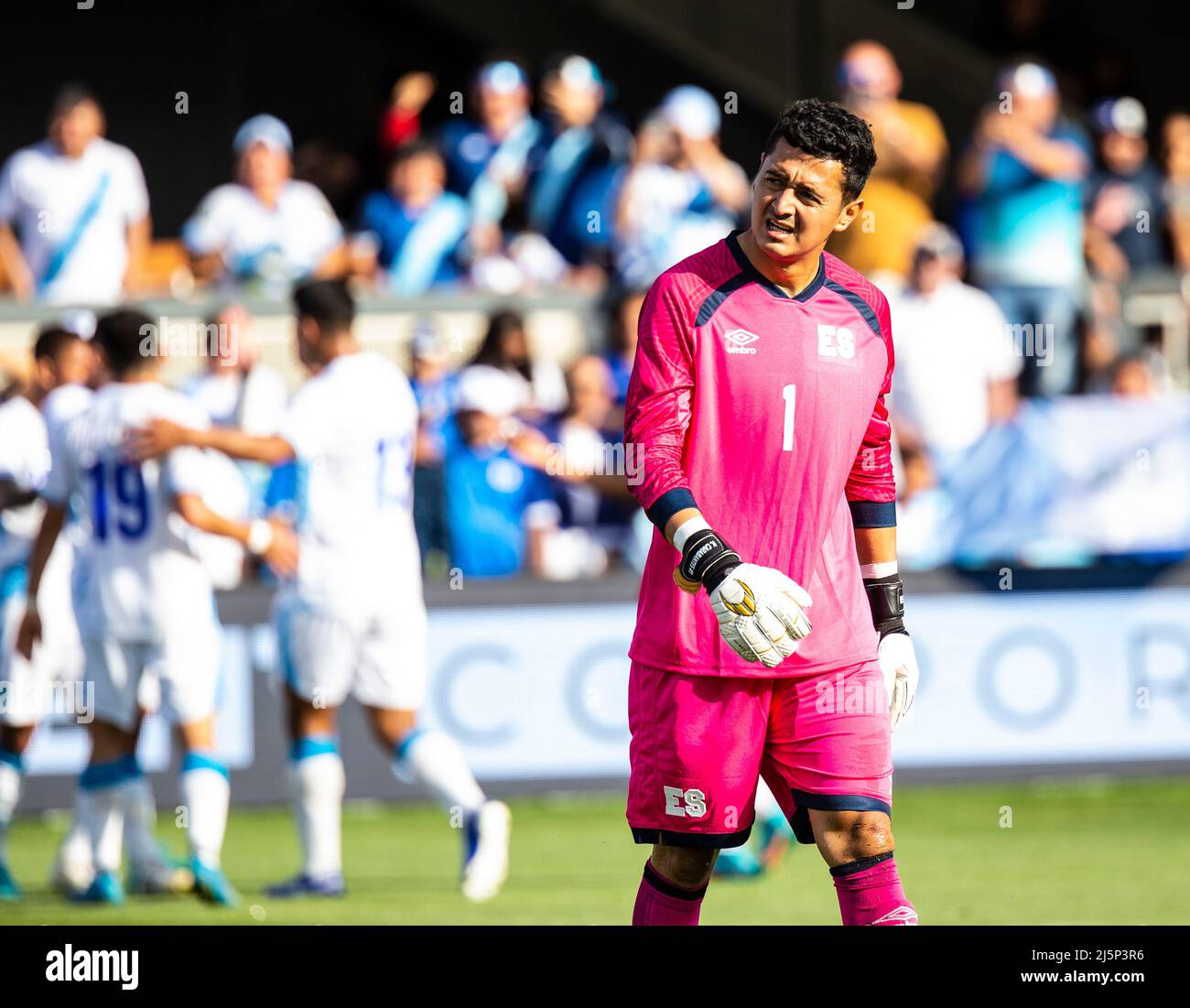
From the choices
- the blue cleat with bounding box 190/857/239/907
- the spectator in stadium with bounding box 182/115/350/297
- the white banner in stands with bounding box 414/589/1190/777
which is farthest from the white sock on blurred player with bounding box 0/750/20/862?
the spectator in stadium with bounding box 182/115/350/297

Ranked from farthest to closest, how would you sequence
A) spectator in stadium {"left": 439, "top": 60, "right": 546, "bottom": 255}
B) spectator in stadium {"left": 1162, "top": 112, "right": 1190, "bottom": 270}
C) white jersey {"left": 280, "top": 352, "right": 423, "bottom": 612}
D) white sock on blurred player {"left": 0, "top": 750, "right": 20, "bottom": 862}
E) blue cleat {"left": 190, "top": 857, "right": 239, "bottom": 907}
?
1. spectator in stadium {"left": 1162, "top": 112, "right": 1190, "bottom": 270}
2. spectator in stadium {"left": 439, "top": 60, "right": 546, "bottom": 255}
3. white sock on blurred player {"left": 0, "top": 750, "right": 20, "bottom": 862}
4. white jersey {"left": 280, "top": 352, "right": 423, "bottom": 612}
5. blue cleat {"left": 190, "top": 857, "right": 239, "bottom": 907}

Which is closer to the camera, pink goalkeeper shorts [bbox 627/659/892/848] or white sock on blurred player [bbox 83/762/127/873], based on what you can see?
pink goalkeeper shorts [bbox 627/659/892/848]

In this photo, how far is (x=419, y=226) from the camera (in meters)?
11.9

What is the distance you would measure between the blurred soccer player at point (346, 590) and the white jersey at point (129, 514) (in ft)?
0.90

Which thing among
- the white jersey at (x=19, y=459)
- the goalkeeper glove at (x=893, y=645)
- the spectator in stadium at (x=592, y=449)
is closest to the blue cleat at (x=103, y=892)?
the white jersey at (x=19, y=459)

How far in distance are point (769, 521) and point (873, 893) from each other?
0.88 meters

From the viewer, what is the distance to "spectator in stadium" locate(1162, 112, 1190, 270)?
39.9 ft

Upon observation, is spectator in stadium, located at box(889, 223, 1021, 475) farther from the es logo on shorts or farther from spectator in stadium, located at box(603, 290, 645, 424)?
the es logo on shorts

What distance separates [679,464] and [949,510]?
5.95m

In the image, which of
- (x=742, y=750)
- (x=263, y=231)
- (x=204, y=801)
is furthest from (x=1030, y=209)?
(x=742, y=750)

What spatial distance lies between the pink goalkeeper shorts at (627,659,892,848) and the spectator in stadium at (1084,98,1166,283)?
25.8ft

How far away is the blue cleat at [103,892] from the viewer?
7930mm

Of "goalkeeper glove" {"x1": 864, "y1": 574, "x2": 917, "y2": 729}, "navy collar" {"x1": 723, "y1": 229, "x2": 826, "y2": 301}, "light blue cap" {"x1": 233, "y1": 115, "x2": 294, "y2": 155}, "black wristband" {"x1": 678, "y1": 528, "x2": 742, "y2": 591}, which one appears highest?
"light blue cap" {"x1": 233, "y1": 115, "x2": 294, "y2": 155}
